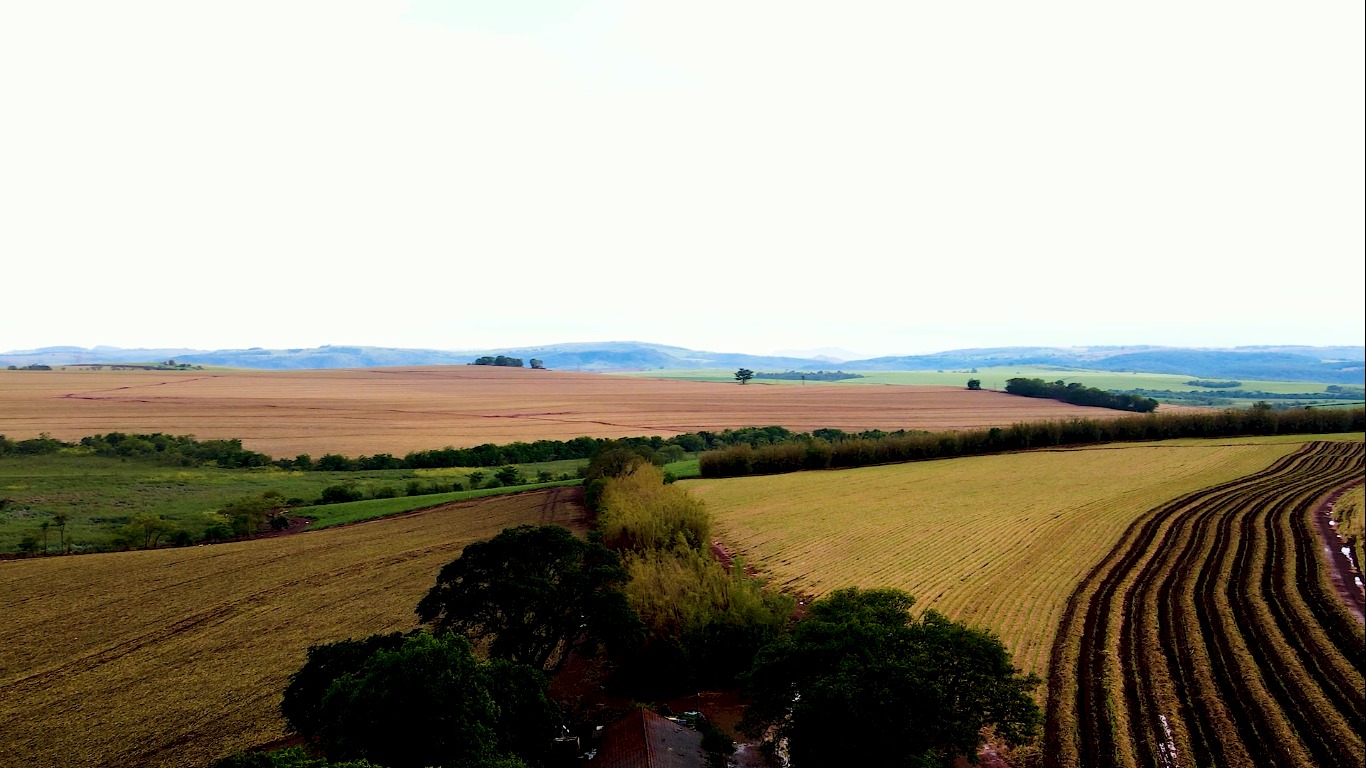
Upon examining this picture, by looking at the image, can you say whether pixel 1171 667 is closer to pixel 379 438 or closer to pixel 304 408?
pixel 379 438

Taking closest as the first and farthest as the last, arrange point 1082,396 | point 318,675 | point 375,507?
point 318,675 < point 375,507 < point 1082,396

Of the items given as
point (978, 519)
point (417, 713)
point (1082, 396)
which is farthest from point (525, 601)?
point (1082, 396)

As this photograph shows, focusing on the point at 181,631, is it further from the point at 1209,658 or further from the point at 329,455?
the point at 329,455

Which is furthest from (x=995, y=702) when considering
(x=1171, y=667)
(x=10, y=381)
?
(x=10, y=381)

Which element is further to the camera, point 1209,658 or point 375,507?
point 375,507

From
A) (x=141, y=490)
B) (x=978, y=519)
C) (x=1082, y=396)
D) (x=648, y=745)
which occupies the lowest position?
(x=978, y=519)

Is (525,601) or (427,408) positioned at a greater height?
(427,408)
